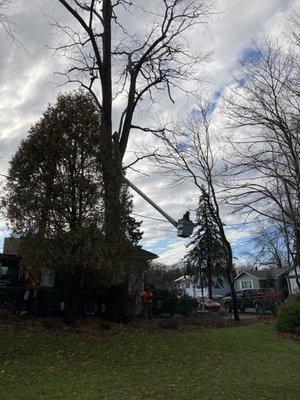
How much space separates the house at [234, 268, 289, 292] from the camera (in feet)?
201

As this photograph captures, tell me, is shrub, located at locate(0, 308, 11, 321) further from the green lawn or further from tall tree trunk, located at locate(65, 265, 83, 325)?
tall tree trunk, located at locate(65, 265, 83, 325)

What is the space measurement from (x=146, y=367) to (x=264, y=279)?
2274 inches

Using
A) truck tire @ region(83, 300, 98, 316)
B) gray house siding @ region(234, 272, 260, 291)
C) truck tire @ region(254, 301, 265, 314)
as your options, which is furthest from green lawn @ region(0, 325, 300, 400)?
gray house siding @ region(234, 272, 260, 291)

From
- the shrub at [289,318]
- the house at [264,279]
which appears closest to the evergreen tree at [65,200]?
the shrub at [289,318]

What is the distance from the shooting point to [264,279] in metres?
65.2

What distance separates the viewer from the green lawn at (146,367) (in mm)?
7859

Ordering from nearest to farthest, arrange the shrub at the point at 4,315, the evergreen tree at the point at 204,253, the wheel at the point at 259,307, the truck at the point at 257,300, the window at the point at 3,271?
the shrub at the point at 4,315 → the window at the point at 3,271 → the truck at the point at 257,300 → the wheel at the point at 259,307 → the evergreen tree at the point at 204,253

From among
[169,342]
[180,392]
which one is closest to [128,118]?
[169,342]

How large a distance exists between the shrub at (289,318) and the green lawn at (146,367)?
10.8 feet

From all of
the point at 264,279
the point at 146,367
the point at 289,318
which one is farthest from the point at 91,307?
the point at 264,279

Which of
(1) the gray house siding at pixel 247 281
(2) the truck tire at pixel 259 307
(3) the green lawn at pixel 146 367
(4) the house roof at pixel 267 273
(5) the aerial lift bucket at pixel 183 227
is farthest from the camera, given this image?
(1) the gray house siding at pixel 247 281

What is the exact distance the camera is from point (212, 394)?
309 inches

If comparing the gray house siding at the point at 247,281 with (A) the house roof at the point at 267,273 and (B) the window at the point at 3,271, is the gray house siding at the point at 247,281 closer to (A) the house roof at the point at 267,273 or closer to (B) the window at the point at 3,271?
(A) the house roof at the point at 267,273

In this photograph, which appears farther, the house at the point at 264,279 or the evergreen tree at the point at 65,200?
the house at the point at 264,279
